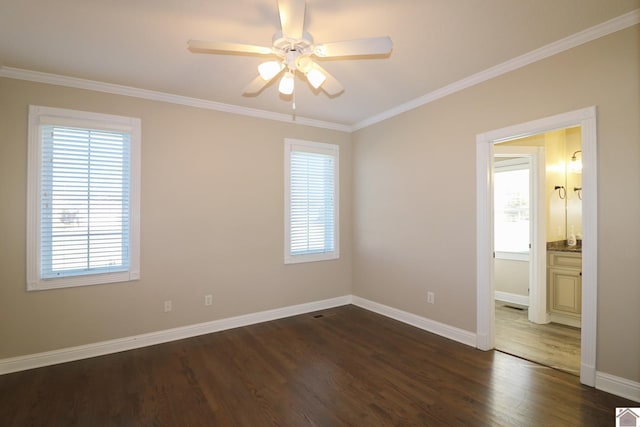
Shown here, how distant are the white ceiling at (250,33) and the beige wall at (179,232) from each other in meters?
0.51

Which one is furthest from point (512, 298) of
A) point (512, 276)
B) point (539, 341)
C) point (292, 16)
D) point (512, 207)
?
point (292, 16)

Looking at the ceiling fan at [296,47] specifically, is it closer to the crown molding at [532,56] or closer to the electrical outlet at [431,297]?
the crown molding at [532,56]

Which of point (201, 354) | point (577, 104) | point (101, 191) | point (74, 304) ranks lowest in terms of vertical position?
point (201, 354)

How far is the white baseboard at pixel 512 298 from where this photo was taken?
4798 mm

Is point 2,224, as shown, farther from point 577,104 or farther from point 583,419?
point 577,104

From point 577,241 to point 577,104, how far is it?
2522 mm

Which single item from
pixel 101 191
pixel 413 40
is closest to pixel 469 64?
pixel 413 40

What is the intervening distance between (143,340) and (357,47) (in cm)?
359

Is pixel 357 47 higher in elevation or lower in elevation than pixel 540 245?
higher

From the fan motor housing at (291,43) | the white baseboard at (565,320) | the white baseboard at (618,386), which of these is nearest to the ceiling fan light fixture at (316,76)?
the fan motor housing at (291,43)

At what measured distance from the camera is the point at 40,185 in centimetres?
300

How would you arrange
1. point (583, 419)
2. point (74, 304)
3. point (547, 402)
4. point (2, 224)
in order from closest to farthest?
1. point (583, 419)
2. point (547, 402)
3. point (2, 224)
4. point (74, 304)

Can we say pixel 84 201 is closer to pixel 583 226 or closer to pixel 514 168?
pixel 583 226

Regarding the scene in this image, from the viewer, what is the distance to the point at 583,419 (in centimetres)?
214
